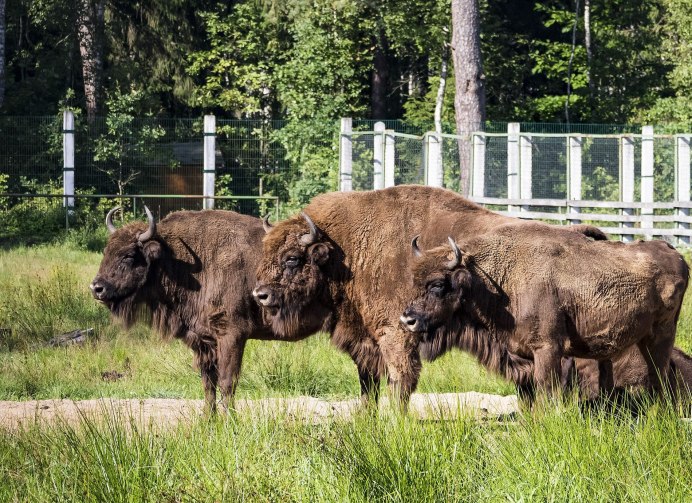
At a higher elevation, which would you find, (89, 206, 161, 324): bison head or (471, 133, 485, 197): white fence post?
(471, 133, 485, 197): white fence post

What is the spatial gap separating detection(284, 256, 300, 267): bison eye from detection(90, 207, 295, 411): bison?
583 mm

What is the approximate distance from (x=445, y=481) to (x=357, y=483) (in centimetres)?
53

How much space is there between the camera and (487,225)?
852 cm

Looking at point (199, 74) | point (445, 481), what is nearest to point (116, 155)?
point (199, 74)

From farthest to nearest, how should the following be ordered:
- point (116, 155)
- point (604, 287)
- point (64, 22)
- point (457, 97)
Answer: point (64, 22) < point (116, 155) < point (457, 97) < point (604, 287)

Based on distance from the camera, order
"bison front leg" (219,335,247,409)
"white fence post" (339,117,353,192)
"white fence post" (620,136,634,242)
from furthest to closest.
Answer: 1. "white fence post" (339,117,353,192)
2. "white fence post" (620,136,634,242)
3. "bison front leg" (219,335,247,409)

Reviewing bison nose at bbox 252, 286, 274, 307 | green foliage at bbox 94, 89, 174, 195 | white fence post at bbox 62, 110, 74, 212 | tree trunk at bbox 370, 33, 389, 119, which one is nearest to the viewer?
bison nose at bbox 252, 286, 274, 307

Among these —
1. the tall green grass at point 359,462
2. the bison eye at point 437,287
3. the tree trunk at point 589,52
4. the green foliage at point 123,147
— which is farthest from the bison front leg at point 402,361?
the tree trunk at point 589,52

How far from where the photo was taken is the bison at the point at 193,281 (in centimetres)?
912

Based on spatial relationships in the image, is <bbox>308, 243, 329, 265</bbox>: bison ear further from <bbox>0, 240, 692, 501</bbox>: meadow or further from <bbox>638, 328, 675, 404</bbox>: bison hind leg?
<bbox>638, 328, 675, 404</bbox>: bison hind leg

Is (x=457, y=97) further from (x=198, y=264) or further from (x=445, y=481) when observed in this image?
(x=445, y=481)

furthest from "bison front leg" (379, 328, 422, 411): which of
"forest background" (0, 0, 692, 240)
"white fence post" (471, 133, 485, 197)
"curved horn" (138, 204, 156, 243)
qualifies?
"forest background" (0, 0, 692, 240)

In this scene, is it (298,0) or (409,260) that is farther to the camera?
(298,0)

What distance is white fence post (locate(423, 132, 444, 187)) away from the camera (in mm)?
20172
